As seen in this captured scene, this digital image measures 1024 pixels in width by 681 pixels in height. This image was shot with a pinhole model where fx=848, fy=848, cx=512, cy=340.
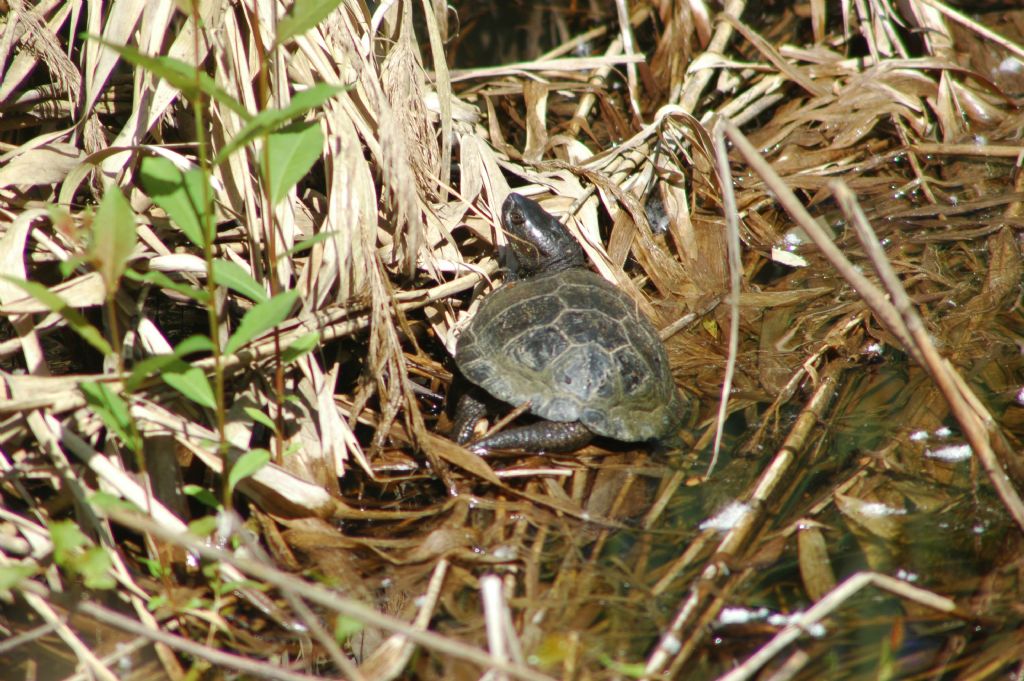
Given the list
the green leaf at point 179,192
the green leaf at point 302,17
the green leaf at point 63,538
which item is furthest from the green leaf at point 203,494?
the green leaf at point 302,17

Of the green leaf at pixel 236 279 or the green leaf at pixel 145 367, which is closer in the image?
the green leaf at pixel 145 367

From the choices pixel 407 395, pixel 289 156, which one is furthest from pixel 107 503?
pixel 407 395

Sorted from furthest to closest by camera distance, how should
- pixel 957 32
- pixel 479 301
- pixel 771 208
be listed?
pixel 957 32 < pixel 771 208 < pixel 479 301

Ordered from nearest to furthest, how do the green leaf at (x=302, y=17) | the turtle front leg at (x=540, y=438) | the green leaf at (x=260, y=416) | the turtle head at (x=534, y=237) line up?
the green leaf at (x=302, y=17)
the green leaf at (x=260, y=416)
the turtle front leg at (x=540, y=438)
the turtle head at (x=534, y=237)

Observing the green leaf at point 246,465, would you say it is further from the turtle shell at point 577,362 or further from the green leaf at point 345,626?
the turtle shell at point 577,362

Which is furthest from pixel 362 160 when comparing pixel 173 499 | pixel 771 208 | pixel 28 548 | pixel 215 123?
pixel 771 208

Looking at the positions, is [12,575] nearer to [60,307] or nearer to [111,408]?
[111,408]

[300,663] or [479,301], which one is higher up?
[479,301]

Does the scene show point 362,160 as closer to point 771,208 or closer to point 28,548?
point 28,548
